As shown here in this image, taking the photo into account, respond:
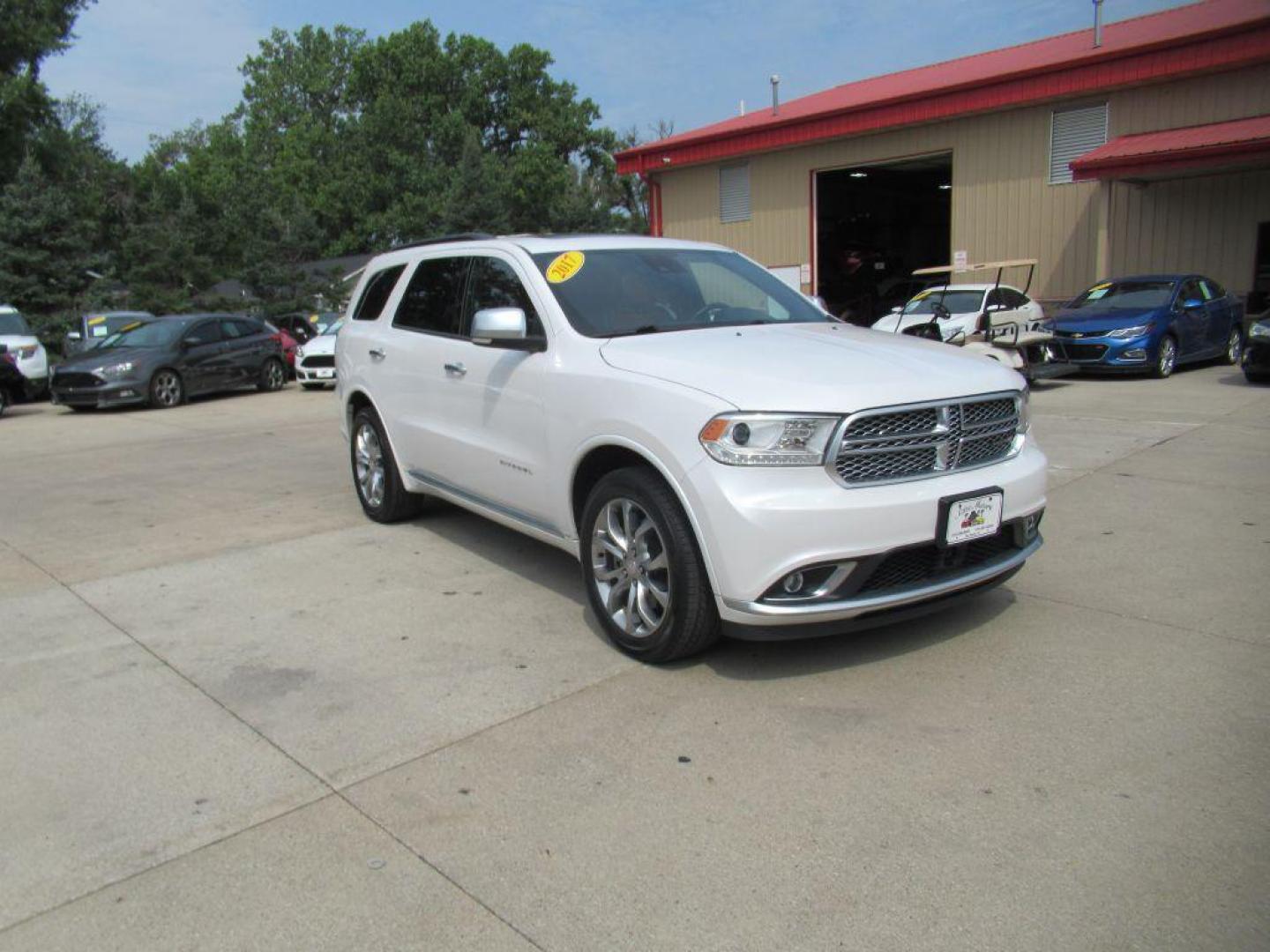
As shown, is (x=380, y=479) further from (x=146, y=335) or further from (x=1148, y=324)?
(x=146, y=335)

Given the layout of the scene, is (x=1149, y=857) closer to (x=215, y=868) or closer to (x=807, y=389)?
(x=807, y=389)

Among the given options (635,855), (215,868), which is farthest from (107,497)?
(635,855)

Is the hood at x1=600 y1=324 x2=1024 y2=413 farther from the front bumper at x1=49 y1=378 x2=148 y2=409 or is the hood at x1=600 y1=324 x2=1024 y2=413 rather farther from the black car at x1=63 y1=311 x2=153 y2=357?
the black car at x1=63 y1=311 x2=153 y2=357

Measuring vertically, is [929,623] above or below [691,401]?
below

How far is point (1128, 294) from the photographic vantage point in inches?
598

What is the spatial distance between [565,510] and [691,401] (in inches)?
41.8

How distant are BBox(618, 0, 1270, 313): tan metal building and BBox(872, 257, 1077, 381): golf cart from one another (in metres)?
2.80

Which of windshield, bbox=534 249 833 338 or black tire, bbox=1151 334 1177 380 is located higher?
windshield, bbox=534 249 833 338

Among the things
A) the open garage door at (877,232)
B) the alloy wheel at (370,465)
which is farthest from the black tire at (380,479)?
the open garage door at (877,232)

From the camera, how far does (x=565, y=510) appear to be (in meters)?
4.71

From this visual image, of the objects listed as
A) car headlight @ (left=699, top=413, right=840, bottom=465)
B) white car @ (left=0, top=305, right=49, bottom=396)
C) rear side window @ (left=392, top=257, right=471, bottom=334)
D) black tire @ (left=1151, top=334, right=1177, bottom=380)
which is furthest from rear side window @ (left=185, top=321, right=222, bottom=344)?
car headlight @ (left=699, top=413, right=840, bottom=465)

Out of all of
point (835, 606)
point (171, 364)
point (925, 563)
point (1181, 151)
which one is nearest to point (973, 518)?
point (925, 563)

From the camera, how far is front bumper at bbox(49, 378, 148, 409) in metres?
15.8

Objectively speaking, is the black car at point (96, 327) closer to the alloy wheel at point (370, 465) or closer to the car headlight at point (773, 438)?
the alloy wheel at point (370, 465)
